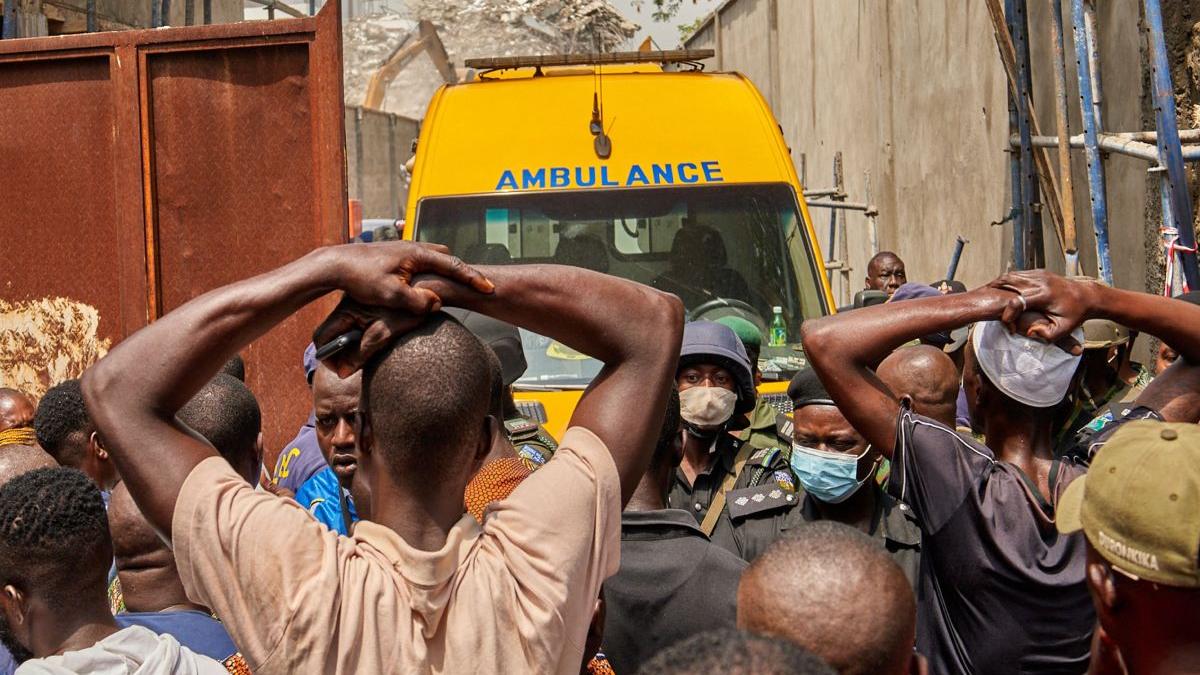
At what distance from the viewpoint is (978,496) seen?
2605 mm

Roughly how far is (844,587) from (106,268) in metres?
4.53

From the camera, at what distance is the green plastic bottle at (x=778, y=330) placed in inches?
239

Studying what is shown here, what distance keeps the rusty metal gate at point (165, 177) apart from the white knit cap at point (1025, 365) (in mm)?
3321

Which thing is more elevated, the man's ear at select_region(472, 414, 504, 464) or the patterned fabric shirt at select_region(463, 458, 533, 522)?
the man's ear at select_region(472, 414, 504, 464)

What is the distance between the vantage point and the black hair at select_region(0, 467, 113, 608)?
254 centimetres

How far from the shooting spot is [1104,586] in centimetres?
192

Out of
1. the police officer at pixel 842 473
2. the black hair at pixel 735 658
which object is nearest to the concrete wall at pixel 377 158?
the police officer at pixel 842 473

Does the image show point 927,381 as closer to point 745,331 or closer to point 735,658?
point 745,331

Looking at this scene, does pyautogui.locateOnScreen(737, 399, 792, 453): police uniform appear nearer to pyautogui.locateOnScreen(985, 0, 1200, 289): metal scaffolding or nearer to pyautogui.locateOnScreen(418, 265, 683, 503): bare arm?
pyautogui.locateOnScreen(418, 265, 683, 503): bare arm

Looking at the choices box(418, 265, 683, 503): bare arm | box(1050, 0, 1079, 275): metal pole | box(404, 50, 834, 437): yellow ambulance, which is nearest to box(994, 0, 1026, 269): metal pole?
box(1050, 0, 1079, 275): metal pole

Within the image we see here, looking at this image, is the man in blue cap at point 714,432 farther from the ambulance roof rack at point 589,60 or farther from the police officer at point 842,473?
the ambulance roof rack at point 589,60

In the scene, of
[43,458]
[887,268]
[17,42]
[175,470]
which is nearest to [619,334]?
[175,470]

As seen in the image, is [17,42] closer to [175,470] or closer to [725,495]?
[725,495]

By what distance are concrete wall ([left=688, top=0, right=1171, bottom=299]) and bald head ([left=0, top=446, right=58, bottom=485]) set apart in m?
6.31
